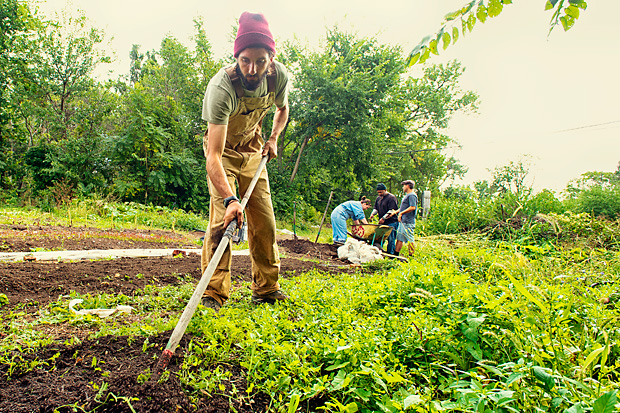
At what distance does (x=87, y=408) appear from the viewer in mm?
1379

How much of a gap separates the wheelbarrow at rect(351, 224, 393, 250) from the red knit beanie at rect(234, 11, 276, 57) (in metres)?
6.04

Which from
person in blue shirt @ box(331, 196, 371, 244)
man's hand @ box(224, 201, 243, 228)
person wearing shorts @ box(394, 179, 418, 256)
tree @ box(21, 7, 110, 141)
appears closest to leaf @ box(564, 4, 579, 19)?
man's hand @ box(224, 201, 243, 228)

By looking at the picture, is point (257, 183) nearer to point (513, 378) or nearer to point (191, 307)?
point (191, 307)

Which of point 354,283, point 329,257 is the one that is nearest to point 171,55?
point 329,257

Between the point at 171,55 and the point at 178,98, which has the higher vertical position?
the point at 171,55

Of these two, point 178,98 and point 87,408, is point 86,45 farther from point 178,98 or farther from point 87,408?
point 87,408

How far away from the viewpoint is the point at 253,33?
8.02 ft

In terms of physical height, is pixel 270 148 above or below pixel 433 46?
below

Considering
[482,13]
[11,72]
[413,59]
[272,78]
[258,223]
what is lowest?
[258,223]

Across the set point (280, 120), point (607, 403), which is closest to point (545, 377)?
point (607, 403)

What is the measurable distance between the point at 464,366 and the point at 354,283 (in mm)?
1974

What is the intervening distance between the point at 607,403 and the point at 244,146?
2.79 meters

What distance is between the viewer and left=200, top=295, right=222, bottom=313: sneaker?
265cm

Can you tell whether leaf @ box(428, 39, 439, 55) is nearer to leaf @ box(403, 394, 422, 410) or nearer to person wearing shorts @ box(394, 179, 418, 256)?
leaf @ box(403, 394, 422, 410)
